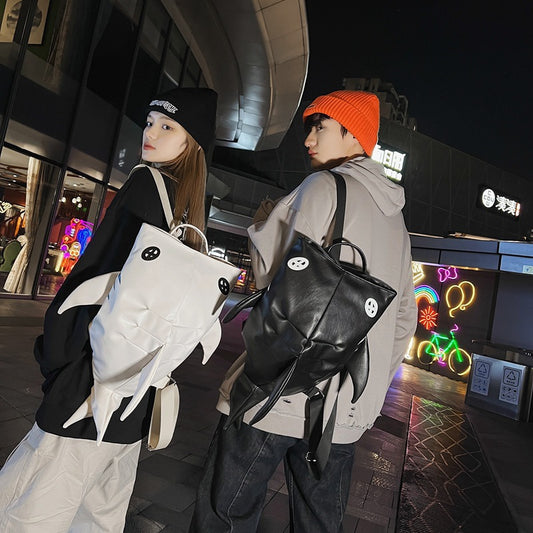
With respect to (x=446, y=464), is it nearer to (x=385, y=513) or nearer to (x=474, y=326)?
(x=385, y=513)

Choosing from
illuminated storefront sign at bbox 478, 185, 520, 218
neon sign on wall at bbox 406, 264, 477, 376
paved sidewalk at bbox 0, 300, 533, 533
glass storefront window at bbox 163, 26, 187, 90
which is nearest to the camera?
paved sidewalk at bbox 0, 300, 533, 533

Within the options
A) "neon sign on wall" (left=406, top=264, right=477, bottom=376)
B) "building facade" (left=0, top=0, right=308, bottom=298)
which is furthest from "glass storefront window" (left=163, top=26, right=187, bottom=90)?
"neon sign on wall" (left=406, top=264, right=477, bottom=376)

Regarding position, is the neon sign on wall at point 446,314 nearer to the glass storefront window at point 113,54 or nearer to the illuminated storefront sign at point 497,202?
the illuminated storefront sign at point 497,202

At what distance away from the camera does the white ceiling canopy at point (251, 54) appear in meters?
8.89

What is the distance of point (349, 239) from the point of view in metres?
1.43

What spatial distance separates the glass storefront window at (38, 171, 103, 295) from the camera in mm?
9148

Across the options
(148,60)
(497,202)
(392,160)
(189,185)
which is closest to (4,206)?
(148,60)

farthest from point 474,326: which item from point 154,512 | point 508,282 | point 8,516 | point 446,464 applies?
point 8,516

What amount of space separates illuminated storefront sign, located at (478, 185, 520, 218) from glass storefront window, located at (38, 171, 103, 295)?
51.6ft

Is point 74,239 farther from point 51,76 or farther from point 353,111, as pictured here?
point 353,111

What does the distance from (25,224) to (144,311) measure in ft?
29.4

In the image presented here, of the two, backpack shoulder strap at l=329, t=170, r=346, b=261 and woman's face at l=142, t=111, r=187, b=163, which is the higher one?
woman's face at l=142, t=111, r=187, b=163

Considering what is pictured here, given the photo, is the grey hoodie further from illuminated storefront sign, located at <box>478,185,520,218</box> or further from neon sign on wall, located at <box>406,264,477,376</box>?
illuminated storefront sign, located at <box>478,185,520,218</box>

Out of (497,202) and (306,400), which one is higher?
(497,202)
